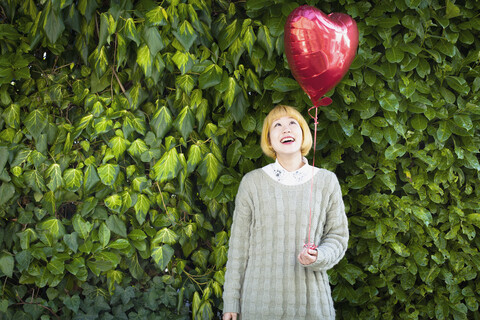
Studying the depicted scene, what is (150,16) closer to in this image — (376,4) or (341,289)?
(376,4)

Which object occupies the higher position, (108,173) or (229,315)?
(108,173)

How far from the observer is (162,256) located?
1.96 meters

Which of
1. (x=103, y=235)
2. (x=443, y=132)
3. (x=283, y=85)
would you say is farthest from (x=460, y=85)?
(x=103, y=235)

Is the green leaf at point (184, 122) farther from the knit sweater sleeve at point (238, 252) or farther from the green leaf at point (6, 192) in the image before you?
the green leaf at point (6, 192)

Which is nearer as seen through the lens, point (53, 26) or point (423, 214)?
point (53, 26)

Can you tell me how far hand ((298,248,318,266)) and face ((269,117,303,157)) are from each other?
0.34 m

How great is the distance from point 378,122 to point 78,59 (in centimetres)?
137

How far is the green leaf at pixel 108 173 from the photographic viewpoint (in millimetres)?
1884

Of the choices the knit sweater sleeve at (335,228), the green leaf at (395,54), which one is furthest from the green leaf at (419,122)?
the knit sweater sleeve at (335,228)

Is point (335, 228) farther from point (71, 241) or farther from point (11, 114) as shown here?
point (11, 114)

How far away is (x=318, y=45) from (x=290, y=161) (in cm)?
41

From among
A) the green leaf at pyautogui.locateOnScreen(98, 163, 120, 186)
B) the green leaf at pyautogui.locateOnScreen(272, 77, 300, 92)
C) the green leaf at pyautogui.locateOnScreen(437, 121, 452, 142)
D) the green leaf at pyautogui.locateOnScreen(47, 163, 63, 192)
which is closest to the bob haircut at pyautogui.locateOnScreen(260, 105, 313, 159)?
the green leaf at pyautogui.locateOnScreen(272, 77, 300, 92)

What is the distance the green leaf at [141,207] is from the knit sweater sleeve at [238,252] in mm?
502

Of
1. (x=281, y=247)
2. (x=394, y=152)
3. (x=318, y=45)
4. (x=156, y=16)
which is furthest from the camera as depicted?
(x=394, y=152)
